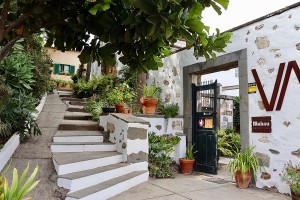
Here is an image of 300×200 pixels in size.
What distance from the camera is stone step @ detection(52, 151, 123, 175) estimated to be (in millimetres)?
3795

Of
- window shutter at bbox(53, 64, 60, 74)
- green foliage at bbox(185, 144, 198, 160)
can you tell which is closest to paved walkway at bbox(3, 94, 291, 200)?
green foliage at bbox(185, 144, 198, 160)

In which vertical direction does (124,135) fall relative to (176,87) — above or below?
below

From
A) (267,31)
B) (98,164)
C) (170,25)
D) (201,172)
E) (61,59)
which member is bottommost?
(201,172)

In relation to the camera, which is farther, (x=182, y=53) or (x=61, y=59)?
(x=61, y=59)

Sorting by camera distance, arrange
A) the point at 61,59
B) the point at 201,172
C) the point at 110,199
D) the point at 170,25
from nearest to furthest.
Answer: the point at 170,25, the point at 110,199, the point at 201,172, the point at 61,59

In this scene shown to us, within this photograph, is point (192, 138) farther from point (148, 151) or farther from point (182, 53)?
point (182, 53)

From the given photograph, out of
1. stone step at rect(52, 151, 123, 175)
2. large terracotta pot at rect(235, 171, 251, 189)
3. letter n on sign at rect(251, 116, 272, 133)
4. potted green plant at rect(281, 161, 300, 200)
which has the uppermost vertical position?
letter n on sign at rect(251, 116, 272, 133)

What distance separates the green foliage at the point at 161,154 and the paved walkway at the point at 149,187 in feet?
0.83

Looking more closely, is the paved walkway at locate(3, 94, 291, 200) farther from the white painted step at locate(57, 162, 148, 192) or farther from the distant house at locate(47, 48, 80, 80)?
the distant house at locate(47, 48, 80, 80)

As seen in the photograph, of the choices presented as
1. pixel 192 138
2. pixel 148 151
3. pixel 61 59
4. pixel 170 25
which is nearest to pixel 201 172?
pixel 192 138

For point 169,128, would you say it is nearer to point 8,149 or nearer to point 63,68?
point 8,149

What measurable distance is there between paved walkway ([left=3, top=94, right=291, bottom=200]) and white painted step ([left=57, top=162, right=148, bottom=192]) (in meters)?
0.12

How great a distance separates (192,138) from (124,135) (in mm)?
2271

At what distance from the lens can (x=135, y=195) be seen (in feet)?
13.3
